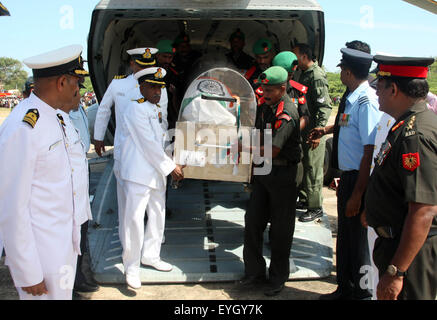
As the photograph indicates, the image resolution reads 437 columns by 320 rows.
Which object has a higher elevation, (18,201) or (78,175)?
(18,201)

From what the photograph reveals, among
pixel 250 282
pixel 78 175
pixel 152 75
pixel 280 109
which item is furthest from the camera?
pixel 250 282

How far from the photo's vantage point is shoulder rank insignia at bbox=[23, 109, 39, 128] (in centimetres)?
192

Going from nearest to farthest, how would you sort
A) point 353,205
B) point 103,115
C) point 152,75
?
point 353,205 < point 152,75 < point 103,115

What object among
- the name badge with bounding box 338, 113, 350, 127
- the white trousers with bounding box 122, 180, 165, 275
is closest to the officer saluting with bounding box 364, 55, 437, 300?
the name badge with bounding box 338, 113, 350, 127

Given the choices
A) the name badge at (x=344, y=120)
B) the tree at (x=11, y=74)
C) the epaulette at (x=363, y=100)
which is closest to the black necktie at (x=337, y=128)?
the name badge at (x=344, y=120)

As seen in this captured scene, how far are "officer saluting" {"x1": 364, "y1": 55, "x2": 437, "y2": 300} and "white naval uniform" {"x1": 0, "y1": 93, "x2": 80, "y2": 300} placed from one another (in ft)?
5.40

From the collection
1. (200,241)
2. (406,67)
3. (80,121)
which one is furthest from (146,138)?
(406,67)

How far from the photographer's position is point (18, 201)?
1.87m

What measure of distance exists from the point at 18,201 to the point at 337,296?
2.57 m

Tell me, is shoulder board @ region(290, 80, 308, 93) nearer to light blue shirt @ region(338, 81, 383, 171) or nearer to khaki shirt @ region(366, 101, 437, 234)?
light blue shirt @ region(338, 81, 383, 171)

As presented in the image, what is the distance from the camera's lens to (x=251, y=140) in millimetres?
3465

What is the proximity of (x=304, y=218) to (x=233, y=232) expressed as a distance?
2.89 feet

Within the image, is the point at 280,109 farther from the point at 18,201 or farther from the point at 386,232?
the point at 18,201

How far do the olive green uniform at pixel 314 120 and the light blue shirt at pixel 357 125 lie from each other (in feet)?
3.91
